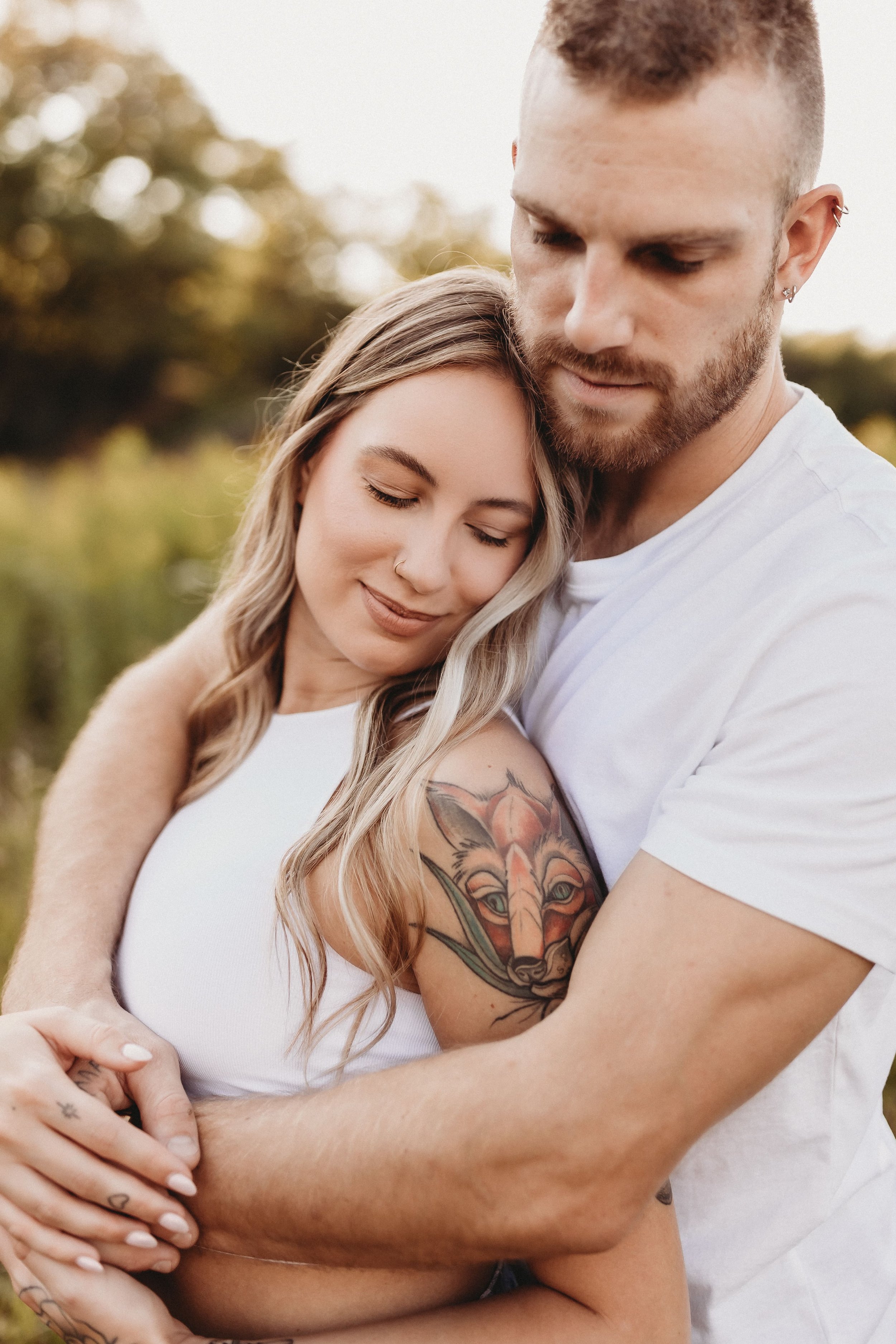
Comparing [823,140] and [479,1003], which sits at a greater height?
[823,140]

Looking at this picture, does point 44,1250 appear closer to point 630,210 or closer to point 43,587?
point 630,210

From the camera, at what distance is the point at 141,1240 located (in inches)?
63.9

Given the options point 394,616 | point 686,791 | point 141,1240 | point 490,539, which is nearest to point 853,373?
point 490,539

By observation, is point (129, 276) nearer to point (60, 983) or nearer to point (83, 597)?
point (83, 597)

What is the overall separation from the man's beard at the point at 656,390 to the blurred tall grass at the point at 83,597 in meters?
3.12

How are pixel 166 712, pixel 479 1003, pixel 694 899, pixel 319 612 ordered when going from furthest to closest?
pixel 166 712, pixel 319 612, pixel 479 1003, pixel 694 899

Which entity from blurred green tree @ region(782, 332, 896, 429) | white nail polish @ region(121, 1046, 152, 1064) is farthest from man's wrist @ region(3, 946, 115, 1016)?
blurred green tree @ region(782, 332, 896, 429)

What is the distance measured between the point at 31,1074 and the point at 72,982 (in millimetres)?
265

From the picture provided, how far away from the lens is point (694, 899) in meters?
1.44

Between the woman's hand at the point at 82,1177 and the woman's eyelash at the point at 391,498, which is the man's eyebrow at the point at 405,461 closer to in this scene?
the woman's eyelash at the point at 391,498

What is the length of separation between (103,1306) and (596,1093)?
2.65 ft

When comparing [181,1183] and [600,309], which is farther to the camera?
[600,309]

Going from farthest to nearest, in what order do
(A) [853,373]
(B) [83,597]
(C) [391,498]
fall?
(A) [853,373], (B) [83,597], (C) [391,498]

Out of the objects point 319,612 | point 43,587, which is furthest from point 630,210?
point 43,587
